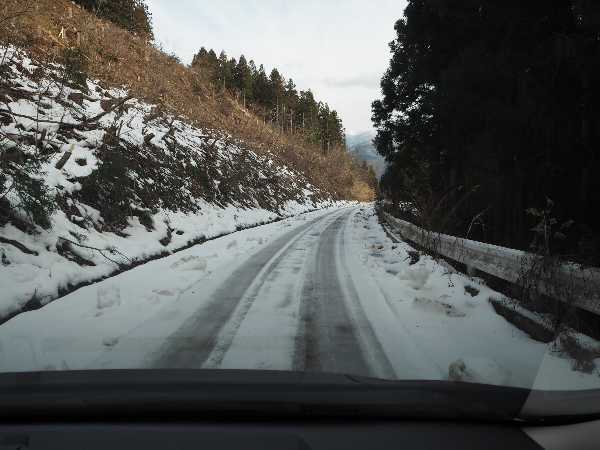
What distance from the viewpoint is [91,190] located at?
10.8m

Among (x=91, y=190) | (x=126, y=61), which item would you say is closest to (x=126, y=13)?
(x=126, y=61)

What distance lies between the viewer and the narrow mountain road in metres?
3.99

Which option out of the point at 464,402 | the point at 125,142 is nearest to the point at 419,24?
the point at 125,142

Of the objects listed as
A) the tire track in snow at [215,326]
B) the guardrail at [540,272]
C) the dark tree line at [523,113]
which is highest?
the dark tree line at [523,113]

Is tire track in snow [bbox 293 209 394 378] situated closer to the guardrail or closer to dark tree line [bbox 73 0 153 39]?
the guardrail

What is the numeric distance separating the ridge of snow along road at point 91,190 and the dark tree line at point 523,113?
689cm

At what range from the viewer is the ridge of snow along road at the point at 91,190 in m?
7.22

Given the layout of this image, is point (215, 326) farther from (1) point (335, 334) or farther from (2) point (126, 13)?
(2) point (126, 13)

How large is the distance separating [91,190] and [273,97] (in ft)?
213

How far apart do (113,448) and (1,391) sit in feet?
2.57

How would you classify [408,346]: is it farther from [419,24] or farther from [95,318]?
[419,24]

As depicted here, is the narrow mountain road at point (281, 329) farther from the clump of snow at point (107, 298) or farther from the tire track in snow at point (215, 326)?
the clump of snow at point (107, 298)

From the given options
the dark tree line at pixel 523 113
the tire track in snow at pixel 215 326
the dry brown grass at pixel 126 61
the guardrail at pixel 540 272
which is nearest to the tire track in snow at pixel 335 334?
the tire track in snow at pixel 215 326

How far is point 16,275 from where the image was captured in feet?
21.0
